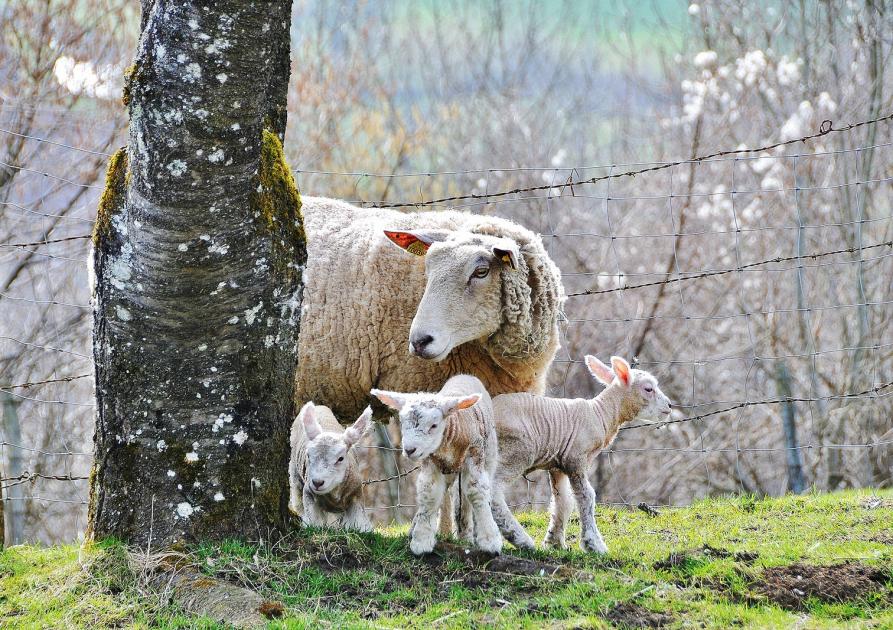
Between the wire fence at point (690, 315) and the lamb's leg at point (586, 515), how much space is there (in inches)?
221

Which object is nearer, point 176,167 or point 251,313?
point 176,167

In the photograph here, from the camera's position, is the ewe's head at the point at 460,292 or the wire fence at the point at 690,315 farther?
the wire fence at the point at 690,315

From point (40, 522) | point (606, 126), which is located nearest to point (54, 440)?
point (40, 522)

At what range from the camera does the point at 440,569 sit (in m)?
5.13

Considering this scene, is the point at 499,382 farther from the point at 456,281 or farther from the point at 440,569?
the point at 440,569

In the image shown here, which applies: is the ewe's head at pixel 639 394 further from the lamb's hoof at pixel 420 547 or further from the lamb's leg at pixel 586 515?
the lamb's hoof at pixel 420 547

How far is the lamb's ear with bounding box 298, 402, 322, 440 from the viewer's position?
20.6 ft

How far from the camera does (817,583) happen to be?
4.79 metres

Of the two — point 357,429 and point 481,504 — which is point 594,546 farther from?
point 357,429

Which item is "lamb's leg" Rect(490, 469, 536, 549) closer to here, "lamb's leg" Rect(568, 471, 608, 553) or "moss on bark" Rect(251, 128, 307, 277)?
"lamb's leg" Rect(568, 471, 608, 553)

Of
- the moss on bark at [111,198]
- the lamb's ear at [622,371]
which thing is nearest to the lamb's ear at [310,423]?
the moss on bark at [111,198]

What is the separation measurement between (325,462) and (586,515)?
5.24 ft

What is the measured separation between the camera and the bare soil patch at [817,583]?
467 centimetres

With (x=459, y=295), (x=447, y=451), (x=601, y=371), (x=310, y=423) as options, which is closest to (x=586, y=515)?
(x=447, y=451)
